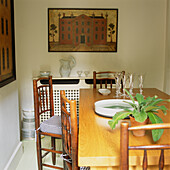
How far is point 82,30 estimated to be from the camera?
4.11 metres

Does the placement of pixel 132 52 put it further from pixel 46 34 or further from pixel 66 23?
pixel 46 34

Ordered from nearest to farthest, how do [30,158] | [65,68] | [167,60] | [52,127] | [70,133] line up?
[70,133] < [52,127] < [30,158] < [65,68] < [167,60]

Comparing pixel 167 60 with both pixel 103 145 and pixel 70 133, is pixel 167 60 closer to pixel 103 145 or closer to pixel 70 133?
pixel 70 133

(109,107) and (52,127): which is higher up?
(109,107)

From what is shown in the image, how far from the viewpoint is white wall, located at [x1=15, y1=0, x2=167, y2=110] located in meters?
4.07

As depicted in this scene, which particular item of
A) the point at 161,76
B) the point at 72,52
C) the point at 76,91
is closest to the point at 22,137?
the point at 76,91

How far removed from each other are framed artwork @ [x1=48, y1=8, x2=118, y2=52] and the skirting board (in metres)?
1.71

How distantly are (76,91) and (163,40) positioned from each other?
1.68 meters

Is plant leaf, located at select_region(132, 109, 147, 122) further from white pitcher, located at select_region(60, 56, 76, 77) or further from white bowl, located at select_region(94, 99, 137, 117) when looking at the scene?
white pitcher, located at select_region(60, 56, 76, 77)

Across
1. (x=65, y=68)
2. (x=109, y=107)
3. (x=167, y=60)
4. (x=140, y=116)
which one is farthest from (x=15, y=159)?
(x=167, y=60)

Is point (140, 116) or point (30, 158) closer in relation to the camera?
point (140, 116)

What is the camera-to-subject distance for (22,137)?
3.97 m

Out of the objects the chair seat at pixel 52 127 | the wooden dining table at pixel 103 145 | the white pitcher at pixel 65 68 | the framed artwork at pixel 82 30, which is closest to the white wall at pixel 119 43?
the framed artwork at pixel 82 30

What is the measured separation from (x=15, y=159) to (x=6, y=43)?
1.32 m
